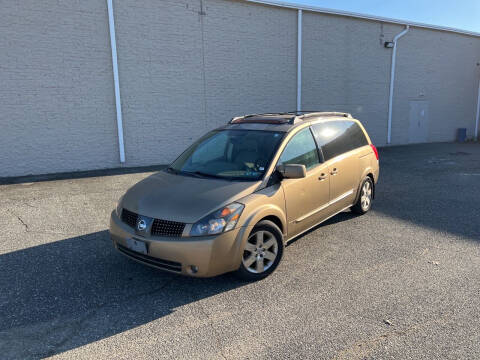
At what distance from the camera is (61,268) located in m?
4.20

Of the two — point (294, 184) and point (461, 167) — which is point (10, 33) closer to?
point (294, 184)

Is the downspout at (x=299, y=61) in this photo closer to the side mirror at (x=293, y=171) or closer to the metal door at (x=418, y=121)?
the metal door at (x=418, y=121)

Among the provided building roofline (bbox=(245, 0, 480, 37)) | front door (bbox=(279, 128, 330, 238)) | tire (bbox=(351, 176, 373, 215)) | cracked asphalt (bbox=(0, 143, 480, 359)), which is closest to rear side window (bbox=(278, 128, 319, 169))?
front door (bbox=(279, 128, 330, 238))

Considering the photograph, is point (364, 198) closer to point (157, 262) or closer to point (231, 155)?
point (231, 155)

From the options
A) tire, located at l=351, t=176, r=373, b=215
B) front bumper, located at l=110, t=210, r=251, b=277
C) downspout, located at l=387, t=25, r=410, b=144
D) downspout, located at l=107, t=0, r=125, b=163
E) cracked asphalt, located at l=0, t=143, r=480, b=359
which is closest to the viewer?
cracked asphalt, located at l=0, t=143, r=480, b=359

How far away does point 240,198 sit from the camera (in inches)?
144

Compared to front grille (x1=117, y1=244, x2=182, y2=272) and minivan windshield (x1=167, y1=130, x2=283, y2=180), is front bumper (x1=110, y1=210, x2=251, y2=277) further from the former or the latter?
minivan windshield (x1=167, y1=130, x2=283, y2=180)

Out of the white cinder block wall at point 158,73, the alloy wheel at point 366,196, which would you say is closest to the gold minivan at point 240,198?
the alloy wheel at point 366,196

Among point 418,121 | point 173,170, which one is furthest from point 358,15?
point 173,170

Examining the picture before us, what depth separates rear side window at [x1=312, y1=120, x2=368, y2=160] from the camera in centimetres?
499

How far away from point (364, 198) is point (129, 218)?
407 cm

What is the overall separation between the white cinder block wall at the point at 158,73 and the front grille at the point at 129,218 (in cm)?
743

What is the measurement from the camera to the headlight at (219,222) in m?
3.40

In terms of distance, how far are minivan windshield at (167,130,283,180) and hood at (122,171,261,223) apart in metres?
0.22
